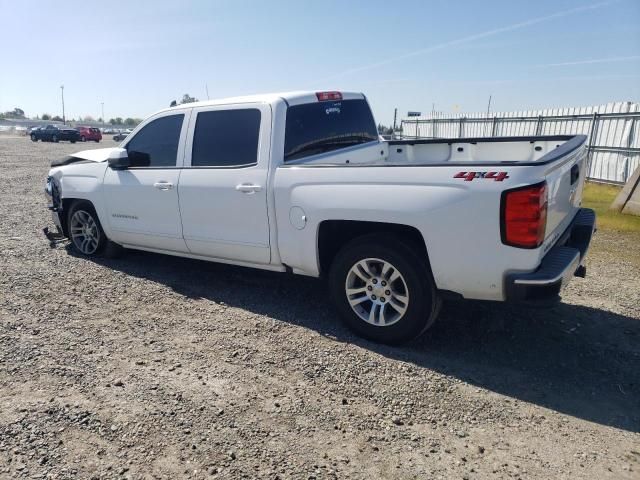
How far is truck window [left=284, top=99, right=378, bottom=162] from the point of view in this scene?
445cm

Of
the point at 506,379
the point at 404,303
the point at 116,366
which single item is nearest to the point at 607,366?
the point at 506,379

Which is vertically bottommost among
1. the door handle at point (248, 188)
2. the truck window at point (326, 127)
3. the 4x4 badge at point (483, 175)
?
the door handle at point (248, 188)

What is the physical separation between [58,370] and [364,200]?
2555 mm

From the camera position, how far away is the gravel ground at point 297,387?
8.72ft

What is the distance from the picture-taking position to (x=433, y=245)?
3.48m

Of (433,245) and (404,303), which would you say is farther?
(404,303)

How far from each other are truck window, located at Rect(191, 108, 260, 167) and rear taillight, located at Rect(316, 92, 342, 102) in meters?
0.69

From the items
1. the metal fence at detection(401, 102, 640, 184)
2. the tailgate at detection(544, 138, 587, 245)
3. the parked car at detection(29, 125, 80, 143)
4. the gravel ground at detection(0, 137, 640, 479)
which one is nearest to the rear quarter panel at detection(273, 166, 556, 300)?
the tailgate at detection(544, 138, 587, 245)

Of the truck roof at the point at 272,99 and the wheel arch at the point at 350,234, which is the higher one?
the truck roof at the point at 272,99

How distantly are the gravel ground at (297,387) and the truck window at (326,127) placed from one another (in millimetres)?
1519

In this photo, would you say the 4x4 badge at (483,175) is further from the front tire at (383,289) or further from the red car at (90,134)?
the red car at (90,134)

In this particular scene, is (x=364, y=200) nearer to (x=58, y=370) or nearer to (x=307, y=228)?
(x=307, y=228)

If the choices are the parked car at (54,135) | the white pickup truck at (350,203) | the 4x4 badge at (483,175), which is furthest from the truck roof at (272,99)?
the parked car at (54,135)

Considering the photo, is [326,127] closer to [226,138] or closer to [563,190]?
[226,138]
